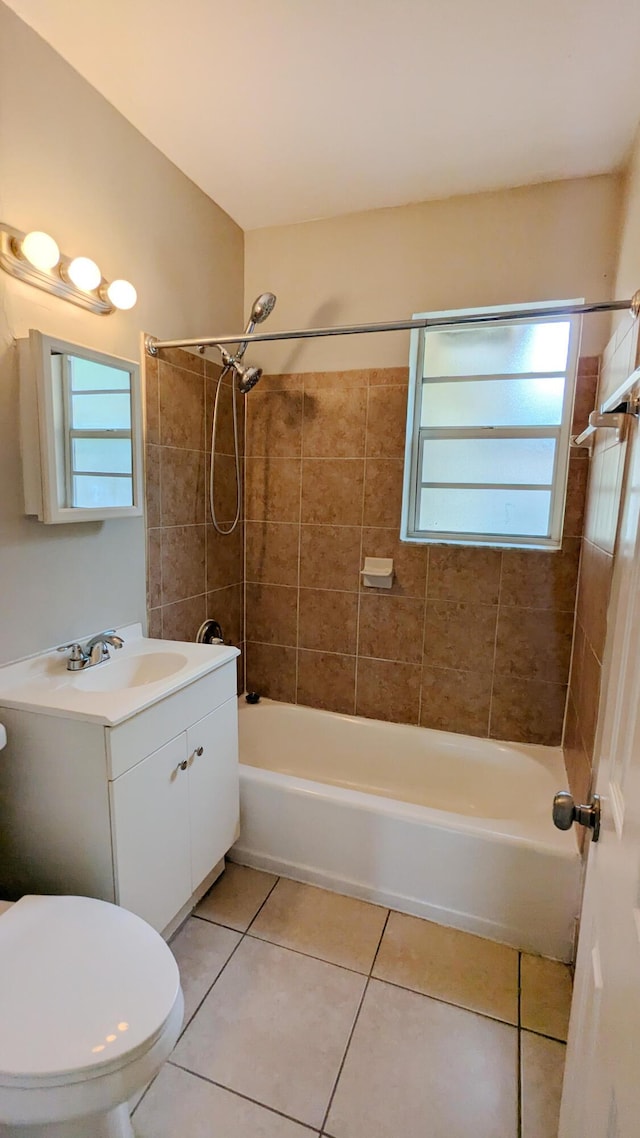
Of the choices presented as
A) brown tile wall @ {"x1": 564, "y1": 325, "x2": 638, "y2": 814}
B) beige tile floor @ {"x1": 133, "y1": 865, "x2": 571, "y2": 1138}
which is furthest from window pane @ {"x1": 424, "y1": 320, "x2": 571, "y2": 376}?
beige tile floor @ {"x1": 133, "y1": 865, "x2": 571, "y2": 1138}

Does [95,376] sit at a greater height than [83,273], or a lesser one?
lesser

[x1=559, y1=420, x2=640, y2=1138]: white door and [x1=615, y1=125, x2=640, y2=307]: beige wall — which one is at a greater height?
[x1=615, y1=125, x2=640, y2=307]: beige wall

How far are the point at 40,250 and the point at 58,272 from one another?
4.9 inches

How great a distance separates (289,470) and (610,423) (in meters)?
1.64

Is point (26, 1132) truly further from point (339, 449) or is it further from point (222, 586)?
point (339, 449)

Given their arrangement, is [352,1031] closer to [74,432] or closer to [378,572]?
[378,572]

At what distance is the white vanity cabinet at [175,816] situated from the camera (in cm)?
129

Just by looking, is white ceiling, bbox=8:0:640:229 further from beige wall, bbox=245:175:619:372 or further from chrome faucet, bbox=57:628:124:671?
chrome faucet, bbox=57:628:124:671

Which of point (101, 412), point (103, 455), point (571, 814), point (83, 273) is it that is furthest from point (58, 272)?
point (571, 814)

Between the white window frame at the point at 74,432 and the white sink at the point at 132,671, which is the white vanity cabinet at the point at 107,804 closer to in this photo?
the white sink at the point at 132,671

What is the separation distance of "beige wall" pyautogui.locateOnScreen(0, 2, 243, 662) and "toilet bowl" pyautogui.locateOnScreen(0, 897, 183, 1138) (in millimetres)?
693

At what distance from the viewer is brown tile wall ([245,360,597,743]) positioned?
217 cm

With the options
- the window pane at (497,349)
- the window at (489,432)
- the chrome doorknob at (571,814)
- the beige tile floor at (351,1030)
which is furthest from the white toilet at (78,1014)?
the window pane at (497,349)

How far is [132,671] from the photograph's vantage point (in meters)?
1.73
